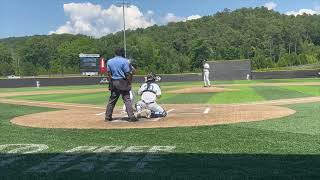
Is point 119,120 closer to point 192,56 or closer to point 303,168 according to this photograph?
point 303,168

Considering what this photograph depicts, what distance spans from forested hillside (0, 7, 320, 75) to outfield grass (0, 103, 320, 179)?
96.5 metres

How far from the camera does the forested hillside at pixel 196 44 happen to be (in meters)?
115

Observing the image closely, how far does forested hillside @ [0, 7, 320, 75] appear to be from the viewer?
11506 centimetres

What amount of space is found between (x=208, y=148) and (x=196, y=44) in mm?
109557

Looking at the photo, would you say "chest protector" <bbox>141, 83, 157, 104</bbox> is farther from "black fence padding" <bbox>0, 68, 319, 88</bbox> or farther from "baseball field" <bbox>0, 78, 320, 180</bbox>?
"black fence padding" <bbox>0, 68, 319, 88</bbox>

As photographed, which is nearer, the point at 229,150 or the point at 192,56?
the point at 229,150

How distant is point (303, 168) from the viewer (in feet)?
21.6

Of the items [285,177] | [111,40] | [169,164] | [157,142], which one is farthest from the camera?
[111,40]

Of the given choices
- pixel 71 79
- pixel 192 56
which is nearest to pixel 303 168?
pixel 71 79

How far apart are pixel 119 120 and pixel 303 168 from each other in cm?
729

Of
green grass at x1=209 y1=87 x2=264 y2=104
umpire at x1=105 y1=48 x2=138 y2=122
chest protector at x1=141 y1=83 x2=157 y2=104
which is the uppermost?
umpire at x1=105 y1=48 x2=138 y2=122

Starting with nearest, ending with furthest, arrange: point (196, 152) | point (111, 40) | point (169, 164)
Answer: point (169, 164), point (196, 152), point (111, 40)

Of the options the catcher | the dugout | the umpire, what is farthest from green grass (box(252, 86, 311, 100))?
the dugout

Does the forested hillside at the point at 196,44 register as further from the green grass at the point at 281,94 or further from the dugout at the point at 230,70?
the green grass at the point at 281,94
